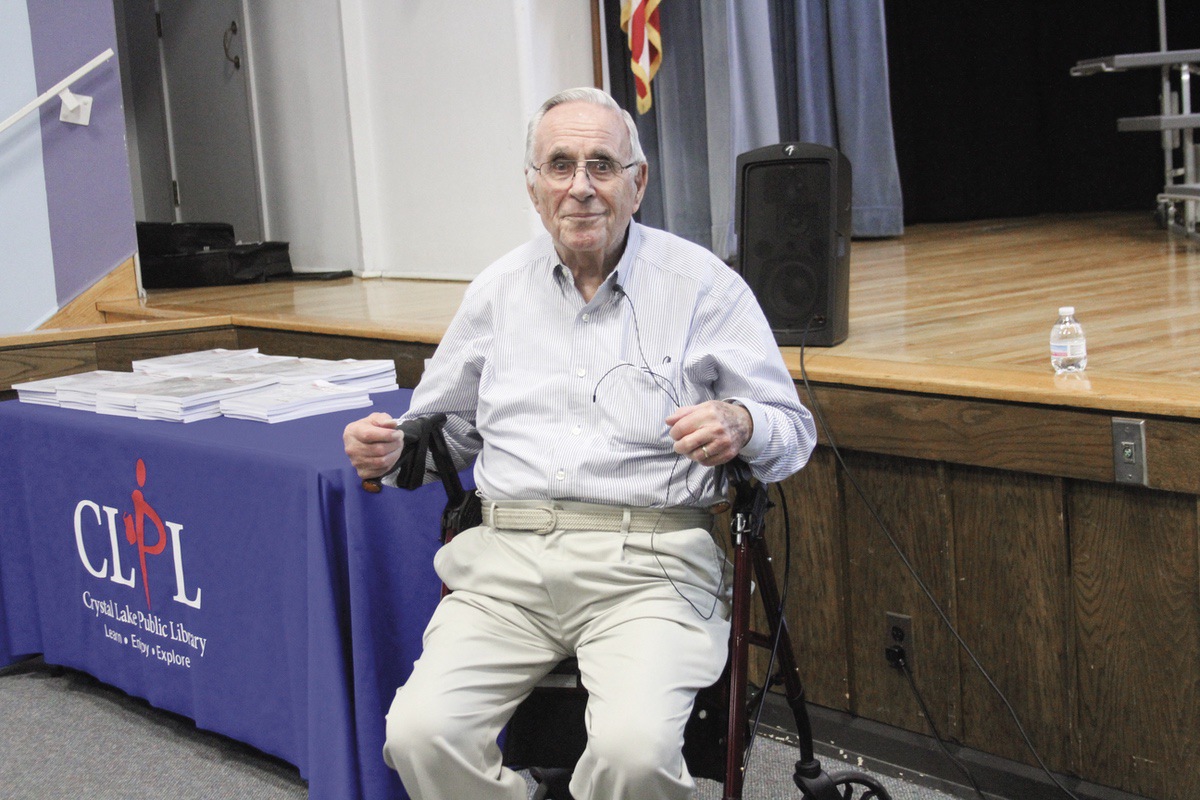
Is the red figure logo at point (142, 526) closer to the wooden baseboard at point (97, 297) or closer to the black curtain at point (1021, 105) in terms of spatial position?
the wooden baseboard at point (97, 297)

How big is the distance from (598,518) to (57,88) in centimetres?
319

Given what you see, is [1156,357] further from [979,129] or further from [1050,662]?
[979,129]

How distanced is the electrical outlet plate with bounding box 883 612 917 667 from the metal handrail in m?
3.27

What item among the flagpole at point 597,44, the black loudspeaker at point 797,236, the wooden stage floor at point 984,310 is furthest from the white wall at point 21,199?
the black loudspeaker at point 797,236

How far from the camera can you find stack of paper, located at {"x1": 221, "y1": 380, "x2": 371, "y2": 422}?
2.37m

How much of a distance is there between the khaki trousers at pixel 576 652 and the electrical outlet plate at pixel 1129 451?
60 cm

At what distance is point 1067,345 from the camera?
2010 mm

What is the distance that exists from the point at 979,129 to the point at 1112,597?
224 inches

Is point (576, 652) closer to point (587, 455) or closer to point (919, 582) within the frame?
point (587, 455)

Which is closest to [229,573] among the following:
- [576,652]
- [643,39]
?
[576,652]

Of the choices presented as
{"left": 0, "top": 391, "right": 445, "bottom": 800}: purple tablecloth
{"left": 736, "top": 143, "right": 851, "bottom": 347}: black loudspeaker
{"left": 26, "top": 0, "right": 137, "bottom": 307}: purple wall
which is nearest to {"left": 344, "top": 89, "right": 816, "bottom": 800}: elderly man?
{"left": 0, "top": 391, "right": 445, "bottom": 800}: purple tablecloth

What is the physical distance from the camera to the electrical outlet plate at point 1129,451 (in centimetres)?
178

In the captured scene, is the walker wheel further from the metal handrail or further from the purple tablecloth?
the metal handrail

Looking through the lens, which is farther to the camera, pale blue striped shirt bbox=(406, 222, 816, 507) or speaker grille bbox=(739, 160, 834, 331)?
speaker grille bbox=(739, 160, 834, 331)
